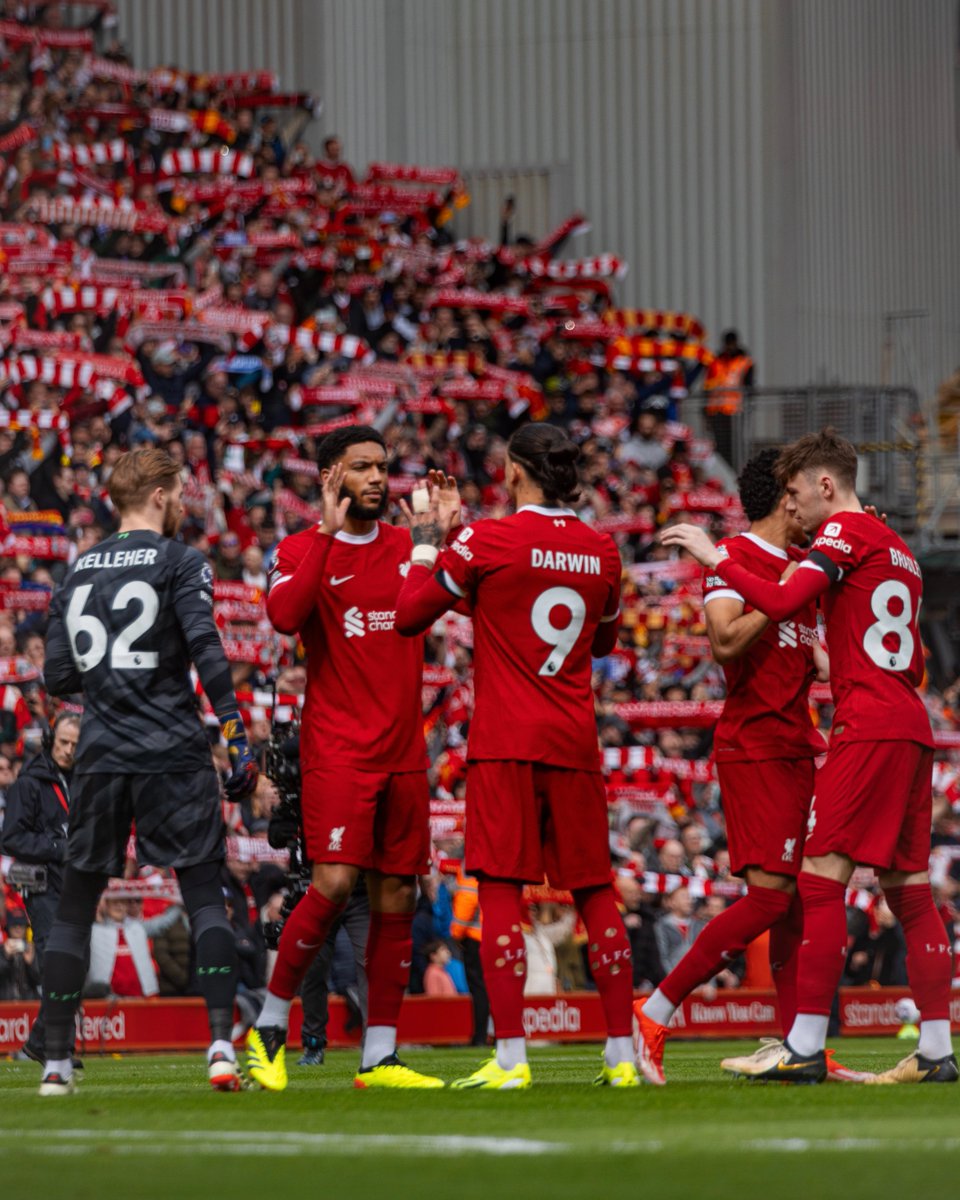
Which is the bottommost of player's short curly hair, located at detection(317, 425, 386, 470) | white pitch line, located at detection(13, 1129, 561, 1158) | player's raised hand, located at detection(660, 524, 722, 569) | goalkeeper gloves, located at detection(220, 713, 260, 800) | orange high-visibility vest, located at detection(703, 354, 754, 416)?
white pitch line, located at detection(13, 1129, 561, 1158)

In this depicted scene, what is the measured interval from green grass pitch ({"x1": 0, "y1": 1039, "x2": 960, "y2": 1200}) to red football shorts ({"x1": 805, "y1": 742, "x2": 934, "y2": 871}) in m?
0.83

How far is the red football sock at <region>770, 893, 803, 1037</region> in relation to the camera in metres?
8.49

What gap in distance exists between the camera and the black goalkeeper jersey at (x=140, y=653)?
780 cm

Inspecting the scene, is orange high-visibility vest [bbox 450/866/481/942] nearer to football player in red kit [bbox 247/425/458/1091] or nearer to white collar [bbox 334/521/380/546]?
football player in red kit [bbox 247/425/458/1091]

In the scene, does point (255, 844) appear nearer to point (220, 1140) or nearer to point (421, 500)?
point (421, 500)

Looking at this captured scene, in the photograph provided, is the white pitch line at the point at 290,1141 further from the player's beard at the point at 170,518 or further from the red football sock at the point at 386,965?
the player's beard at the point at 170,518

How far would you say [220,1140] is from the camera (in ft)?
19.5

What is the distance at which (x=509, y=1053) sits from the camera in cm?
765

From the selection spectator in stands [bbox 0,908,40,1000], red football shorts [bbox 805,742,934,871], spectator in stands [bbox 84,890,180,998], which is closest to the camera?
red football shorts [bbox 805,742,934,871]

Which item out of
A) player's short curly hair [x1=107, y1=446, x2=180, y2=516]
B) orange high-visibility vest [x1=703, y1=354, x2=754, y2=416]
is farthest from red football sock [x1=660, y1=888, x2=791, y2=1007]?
orange high-visibility vest [x1=703, y1=354, x2=754, y2=416]

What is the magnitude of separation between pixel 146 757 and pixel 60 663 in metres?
0.57

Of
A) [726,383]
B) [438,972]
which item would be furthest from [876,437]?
[438,972]

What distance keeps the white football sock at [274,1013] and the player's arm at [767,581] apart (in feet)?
7.26

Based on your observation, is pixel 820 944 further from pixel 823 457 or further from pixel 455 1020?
pixel 455 1020
